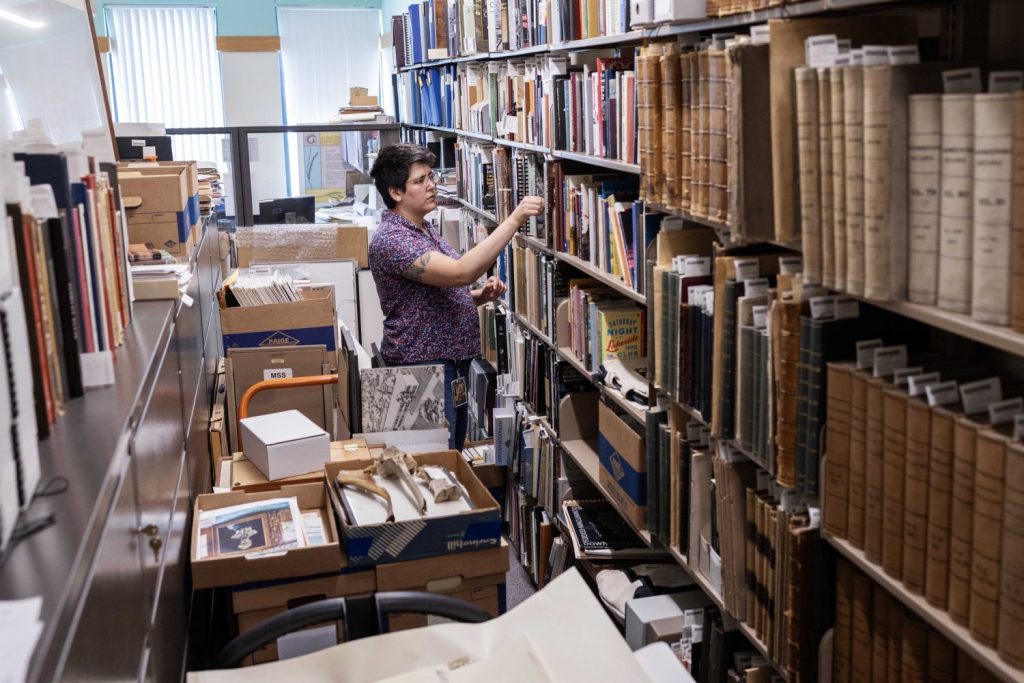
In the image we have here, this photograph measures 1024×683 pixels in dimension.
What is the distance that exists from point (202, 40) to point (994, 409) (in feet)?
31.2

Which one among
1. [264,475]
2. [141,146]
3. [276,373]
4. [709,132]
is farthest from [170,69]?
[709,132]

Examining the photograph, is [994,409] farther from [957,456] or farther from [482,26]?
[482,26]

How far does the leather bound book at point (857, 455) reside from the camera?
1.50 metres

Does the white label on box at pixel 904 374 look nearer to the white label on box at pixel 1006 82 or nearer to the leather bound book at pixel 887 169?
the leather bound book at pixel 887 169

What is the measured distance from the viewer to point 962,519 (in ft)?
4.29

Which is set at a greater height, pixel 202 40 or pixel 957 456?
pixel 202 40

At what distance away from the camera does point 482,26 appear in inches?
173

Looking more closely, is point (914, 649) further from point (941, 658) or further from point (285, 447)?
point (285, 447)

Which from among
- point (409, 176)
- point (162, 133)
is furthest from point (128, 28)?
point (409, 176)

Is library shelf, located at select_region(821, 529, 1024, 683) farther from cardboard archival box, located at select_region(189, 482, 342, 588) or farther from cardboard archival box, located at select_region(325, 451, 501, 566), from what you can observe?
cardboard archival box, located at select_region(189, 482, 342, 588)

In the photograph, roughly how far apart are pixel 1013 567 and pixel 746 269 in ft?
2.61

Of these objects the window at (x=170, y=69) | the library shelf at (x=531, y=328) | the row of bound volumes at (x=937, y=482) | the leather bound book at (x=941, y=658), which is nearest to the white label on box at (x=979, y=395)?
the row of bound volumes at (x=937, y=482)

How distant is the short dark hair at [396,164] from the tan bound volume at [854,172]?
89.8 inches

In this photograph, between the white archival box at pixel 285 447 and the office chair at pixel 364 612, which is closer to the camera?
the office chair at pixel 364 612
